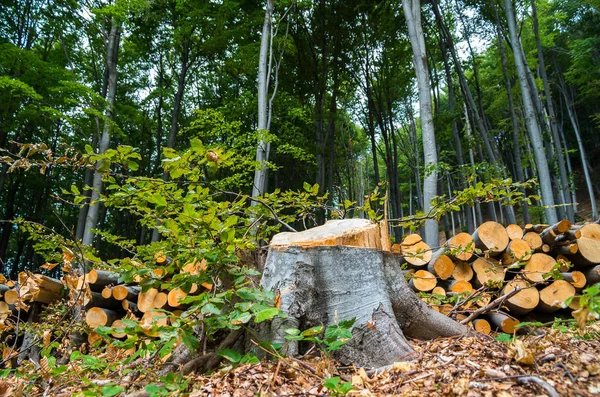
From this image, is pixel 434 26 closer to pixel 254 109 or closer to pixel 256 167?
pixel 254 109

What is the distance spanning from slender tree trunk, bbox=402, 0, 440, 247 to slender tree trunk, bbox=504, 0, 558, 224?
308cm

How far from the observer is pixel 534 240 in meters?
3.91

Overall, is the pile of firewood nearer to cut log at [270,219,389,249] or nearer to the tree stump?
cut log at [270,219,389,249]

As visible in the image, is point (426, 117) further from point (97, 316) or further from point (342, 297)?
point (97, 316)

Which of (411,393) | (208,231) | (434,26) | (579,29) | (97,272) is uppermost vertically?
(579,29)

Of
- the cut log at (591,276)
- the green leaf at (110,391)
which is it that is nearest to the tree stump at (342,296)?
the green leaf at (110,391)

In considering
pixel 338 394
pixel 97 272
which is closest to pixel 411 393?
pixel 338 394

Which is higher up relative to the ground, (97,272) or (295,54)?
(295,54)

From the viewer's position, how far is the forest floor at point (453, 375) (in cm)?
129

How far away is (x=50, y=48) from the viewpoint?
13102 mm

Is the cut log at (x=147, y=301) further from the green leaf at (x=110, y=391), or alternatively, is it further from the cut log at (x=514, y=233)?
the cut log at (x=514, y=233)

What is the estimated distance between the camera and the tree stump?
184 centimetres

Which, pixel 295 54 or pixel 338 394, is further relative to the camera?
pixel 295 54

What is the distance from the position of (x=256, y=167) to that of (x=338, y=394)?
6.79m
